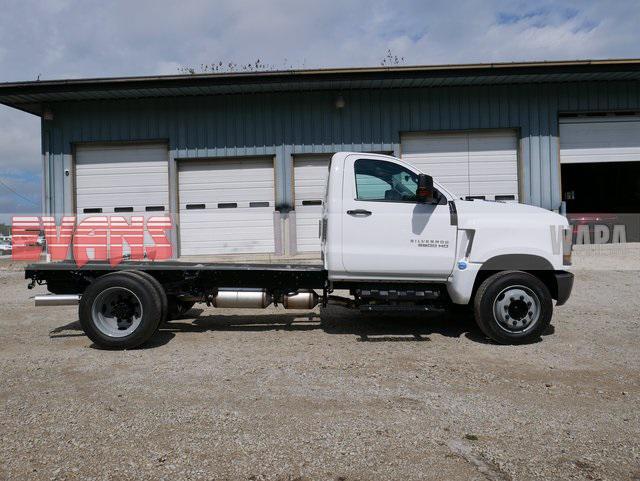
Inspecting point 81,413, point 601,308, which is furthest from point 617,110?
point 81,413

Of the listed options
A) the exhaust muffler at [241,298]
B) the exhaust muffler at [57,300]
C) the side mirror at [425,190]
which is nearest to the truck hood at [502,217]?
the side mirror at [425,190]

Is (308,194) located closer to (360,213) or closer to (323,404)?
(360,213)

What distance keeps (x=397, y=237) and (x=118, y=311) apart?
3375 mm

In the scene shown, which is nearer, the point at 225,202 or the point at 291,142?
the point at 291,142

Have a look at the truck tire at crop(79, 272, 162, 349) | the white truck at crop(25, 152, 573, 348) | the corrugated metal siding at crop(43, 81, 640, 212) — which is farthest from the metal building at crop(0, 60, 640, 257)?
the truck tire at crop(79, 272, 162, 349)

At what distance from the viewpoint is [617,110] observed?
1250cm

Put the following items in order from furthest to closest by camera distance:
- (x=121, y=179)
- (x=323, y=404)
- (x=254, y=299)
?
(x=121, y=179), (x=254, y=299), (x=323, y=404)

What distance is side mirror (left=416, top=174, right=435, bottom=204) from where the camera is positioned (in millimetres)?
5438

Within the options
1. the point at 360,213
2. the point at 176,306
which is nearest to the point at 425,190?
the point at 360,213

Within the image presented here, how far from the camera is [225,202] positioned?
12695 mm

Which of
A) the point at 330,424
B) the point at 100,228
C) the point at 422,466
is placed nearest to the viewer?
the point at 422,466

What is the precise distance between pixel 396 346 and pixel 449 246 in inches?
52.2

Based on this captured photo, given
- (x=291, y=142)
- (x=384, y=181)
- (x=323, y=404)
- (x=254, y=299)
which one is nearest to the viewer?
(x=323, y=404)

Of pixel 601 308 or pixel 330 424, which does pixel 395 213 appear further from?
pixel 601 308
